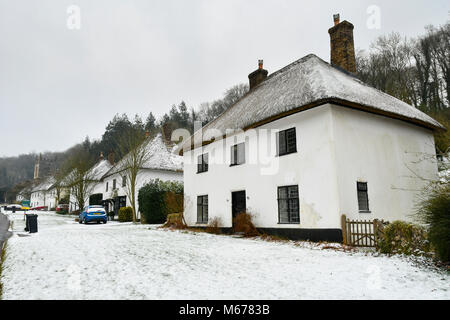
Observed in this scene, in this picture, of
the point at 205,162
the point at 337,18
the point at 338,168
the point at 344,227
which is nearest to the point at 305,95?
the point at 338,168

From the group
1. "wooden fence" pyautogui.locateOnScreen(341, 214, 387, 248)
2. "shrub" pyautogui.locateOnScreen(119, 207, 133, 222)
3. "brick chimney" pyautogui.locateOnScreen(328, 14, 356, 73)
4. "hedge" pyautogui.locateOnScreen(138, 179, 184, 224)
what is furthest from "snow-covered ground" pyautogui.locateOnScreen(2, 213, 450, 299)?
"shrub" pyautogui.locateOnScreen(119, 207, 133, 222)

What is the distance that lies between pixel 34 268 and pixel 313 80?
12325 millimetres

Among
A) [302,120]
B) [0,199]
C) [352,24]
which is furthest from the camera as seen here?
[0,199]

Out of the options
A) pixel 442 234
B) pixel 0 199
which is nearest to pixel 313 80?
pixel 442 234

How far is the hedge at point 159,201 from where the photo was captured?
82.1 ft

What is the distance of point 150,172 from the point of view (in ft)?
103

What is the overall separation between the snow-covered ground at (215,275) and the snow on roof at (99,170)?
120 ft

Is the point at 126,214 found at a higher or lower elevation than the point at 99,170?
lower

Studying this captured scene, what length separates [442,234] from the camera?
23.4 ft

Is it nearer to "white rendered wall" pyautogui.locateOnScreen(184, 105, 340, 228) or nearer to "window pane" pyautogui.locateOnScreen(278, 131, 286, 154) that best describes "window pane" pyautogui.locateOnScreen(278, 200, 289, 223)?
"white rendered wall" pyautogui.locateOnScreen(184, 105, 340, 228)

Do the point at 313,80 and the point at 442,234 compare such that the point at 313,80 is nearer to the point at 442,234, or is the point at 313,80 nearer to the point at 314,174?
the point at 314,174

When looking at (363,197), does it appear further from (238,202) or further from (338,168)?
(238,202)

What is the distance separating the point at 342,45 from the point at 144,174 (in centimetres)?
2160

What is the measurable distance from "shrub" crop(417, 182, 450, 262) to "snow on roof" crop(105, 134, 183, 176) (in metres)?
25.6
